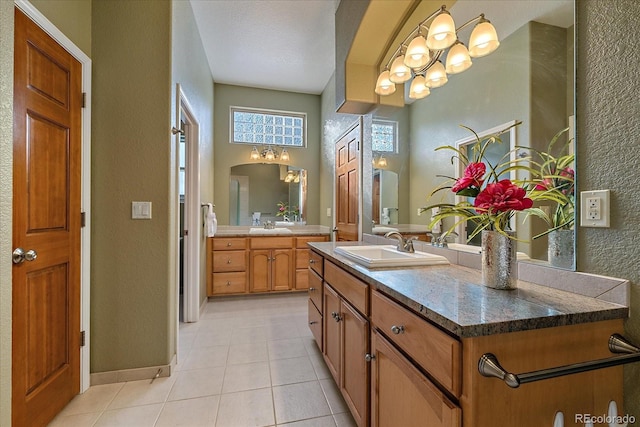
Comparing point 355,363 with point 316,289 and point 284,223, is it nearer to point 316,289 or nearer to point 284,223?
point 316,289

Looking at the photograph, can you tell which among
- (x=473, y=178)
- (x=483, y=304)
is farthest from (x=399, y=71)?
(x=483, y=304)

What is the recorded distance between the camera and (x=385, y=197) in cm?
228

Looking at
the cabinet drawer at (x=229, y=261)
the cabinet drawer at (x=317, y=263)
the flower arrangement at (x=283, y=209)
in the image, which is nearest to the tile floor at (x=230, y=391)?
the cabinet drawer at (x=317, y=263)

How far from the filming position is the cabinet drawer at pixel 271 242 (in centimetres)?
348

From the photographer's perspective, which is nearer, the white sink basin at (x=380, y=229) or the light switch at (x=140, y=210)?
the light switch at (x=140, y=210)

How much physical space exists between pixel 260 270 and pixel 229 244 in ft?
1.63

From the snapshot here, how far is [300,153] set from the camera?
4.19m

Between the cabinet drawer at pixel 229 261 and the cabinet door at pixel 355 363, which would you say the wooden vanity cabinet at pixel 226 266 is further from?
the cabinet door at pixel 355 363

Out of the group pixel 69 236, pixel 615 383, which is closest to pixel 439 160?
pixel 615 383

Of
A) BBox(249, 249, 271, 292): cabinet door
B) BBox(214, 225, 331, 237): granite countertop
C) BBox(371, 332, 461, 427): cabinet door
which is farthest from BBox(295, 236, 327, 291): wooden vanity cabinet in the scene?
BBox(371, 332, 461, 427): cabinet door

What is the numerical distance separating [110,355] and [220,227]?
219 centimetres

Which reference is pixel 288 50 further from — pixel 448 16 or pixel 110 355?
pixel 110 355

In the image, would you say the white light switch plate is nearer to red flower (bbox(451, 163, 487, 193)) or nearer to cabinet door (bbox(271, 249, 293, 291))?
red flower (bbox(451, 163, 487, 193))

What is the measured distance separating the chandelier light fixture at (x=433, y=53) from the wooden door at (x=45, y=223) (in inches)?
76.2
